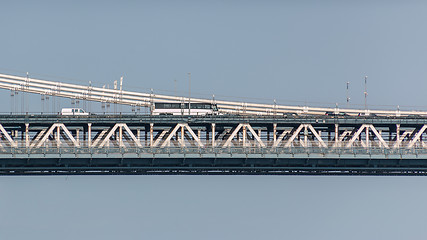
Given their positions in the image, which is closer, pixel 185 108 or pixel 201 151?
pixel 201 151

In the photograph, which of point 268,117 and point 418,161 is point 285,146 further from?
point 418,161

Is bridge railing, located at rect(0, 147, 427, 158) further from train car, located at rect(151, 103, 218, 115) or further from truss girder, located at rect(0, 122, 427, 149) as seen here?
train car, located at rect(151, 103, 218, 115)

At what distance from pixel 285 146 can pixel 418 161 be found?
74.1ft

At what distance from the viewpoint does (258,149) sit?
163 metres

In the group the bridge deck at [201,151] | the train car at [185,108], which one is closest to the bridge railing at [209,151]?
the bridge deck at [201,151]

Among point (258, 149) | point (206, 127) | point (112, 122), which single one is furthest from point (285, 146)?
point (112, 122)

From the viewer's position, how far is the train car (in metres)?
195

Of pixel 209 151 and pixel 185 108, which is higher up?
pixel 185 108

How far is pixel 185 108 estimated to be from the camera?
197 m

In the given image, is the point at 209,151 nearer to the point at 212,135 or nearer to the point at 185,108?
the point at 212,135

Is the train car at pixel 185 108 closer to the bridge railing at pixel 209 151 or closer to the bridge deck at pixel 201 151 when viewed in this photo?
the bridge deck at pixel 201 151

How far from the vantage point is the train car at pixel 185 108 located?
641 feet

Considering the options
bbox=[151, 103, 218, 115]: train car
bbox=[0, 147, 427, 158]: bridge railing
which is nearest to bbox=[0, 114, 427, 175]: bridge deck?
bbox=[0, 147, 427, 158]: bridge railing

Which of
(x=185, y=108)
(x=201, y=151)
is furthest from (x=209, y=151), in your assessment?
(x=185, y=108)
